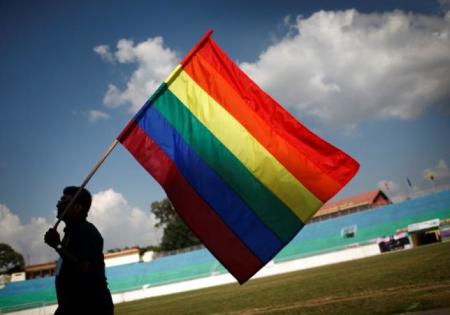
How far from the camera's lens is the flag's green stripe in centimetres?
423

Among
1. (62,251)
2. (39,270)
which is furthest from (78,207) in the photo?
(39,270)

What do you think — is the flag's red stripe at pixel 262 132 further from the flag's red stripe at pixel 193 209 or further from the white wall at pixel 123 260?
the white wall at pixel 123 260

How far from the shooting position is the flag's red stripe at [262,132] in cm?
423

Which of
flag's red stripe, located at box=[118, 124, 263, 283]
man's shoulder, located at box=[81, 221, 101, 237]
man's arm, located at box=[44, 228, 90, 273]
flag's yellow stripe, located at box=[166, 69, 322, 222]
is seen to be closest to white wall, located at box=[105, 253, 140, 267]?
flag's red stripe, located at box=[118, 124, 263, 283]

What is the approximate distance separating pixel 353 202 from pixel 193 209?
260ft

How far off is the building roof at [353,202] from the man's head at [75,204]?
72.2m

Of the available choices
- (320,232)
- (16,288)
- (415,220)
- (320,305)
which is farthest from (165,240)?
(320,305)

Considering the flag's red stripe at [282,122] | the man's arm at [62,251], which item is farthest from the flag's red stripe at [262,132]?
the man's arm at [62,251]

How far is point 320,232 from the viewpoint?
4506cm

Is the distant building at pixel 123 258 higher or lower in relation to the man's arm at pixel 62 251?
lower

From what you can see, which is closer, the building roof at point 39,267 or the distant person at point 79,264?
the distant person at point 79,264

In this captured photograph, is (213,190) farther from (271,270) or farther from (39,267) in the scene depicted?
(39,267)

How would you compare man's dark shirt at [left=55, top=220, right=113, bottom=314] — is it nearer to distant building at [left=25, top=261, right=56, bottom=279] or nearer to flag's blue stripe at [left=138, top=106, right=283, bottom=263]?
flag's blue stripe at [left=138, top=106, right=283, bottom=263]

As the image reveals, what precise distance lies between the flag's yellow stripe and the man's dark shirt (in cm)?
202
